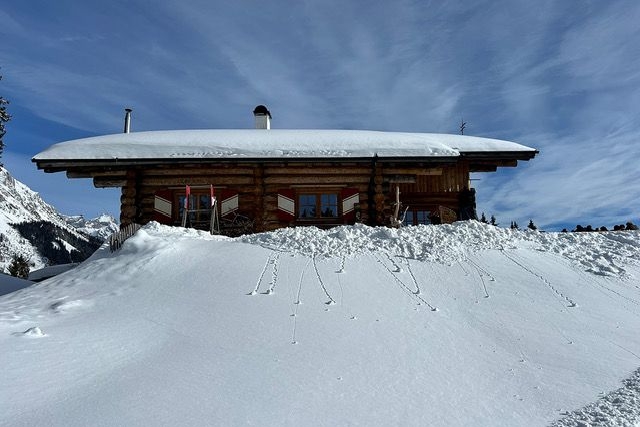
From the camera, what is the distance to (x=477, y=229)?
10914mm

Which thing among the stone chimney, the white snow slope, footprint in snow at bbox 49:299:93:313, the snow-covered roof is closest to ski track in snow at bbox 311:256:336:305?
the white snow slope

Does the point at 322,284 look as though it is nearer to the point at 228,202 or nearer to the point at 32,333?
the point at 32,333

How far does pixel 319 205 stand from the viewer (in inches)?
572

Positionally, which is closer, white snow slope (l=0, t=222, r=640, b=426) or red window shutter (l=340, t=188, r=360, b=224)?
white snow slope (l=0, t=222, r=640, b=426)

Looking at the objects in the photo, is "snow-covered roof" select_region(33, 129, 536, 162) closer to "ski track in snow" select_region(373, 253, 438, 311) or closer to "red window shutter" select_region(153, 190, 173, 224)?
"red window shutter" select_region(153, 190, 173, 224)

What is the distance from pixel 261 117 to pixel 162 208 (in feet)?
23.2

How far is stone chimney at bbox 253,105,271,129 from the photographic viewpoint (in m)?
19.3

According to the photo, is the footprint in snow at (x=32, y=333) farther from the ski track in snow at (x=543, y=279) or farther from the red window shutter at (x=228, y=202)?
the ski track in snow at (x=543, y=279)

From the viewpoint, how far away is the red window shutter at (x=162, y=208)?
14.1 m

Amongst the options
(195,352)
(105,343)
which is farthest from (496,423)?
(105,343)

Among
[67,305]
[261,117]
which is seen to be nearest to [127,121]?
[261,117]

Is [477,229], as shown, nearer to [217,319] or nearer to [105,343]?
[217,319]

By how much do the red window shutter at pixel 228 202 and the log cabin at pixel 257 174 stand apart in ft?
0.11

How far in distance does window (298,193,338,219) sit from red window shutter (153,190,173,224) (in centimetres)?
422
